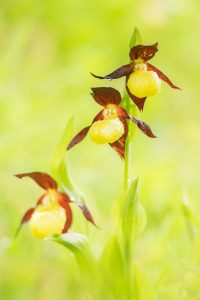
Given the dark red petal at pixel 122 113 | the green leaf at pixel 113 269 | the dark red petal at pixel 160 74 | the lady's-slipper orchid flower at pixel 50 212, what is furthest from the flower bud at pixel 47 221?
the dark red petal at pixel 160 74

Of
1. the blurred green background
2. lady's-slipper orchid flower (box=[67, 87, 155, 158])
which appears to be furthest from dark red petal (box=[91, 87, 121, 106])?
the blurred green background

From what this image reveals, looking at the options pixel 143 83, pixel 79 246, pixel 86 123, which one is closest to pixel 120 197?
pixel 79 246

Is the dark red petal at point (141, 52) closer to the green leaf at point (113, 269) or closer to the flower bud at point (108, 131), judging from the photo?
the flower bud at point (108, 131)

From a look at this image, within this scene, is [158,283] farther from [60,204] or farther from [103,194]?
[103,194]

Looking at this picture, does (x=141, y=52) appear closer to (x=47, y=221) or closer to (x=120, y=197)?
(x=120, y=197)

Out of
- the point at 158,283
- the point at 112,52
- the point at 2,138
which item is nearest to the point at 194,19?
the point at 112,52

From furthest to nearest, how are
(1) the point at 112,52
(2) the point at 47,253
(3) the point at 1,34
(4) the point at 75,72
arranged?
(1) the point at 112,52
(3) the point at 1,34
(4) the point at 75,72
(2) the point at 47,253
